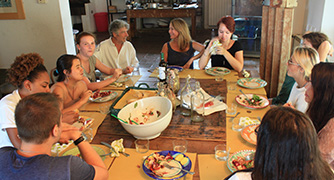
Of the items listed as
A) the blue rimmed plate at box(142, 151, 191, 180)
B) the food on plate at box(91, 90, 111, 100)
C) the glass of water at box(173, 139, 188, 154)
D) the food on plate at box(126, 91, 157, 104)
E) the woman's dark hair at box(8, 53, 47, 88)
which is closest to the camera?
the blue rimmed plate at box(142, 151, 191, 180)

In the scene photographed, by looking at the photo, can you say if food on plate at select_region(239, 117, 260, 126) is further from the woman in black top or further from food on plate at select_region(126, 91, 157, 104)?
the woman in black top

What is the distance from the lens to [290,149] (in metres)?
0.95

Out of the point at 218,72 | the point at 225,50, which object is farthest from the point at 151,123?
the point at 225,50

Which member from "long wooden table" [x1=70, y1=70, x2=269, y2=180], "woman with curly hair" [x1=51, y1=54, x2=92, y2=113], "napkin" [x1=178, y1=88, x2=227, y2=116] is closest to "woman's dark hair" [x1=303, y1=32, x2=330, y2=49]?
"long wooden table" [x1=70, y1=70, x2=269, y2=180]

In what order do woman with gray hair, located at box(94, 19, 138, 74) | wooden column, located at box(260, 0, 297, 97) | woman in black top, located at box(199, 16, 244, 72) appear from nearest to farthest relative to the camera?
woman in black top, located at box(199, 16, 244, 72) < wooden column, located at box(260, 0, 297, 97) < woman with gray hair, located at box(94, 19, 138, 74)

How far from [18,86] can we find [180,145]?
1191 millimetres

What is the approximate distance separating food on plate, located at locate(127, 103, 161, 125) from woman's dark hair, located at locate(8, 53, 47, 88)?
2.41 ft

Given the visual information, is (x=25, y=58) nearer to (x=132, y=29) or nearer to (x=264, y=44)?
(x=264, y=44)

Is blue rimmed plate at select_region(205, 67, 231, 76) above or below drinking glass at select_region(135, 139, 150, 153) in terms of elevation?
above

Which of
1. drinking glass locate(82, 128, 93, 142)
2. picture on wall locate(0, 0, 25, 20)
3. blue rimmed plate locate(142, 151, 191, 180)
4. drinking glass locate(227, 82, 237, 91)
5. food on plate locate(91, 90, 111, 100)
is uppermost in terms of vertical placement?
picture on wall locate(0, 0, 25, 20)

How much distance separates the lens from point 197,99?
6.56 feet

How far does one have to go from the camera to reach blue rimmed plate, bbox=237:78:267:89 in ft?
8.18

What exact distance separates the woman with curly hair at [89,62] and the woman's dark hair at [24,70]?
31.1 inches

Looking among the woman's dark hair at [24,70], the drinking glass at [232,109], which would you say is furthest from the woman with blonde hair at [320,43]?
the woman's dark hair at [24,70]
